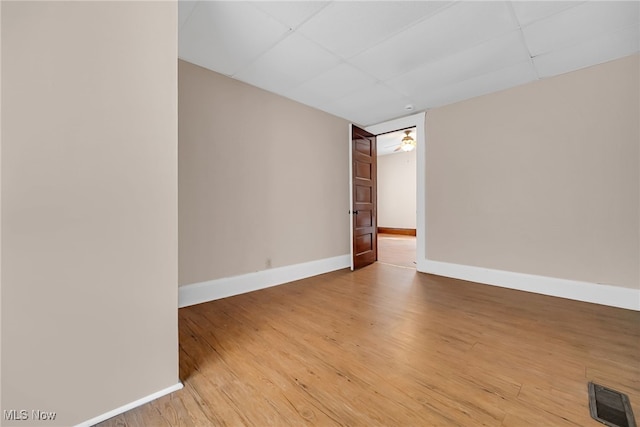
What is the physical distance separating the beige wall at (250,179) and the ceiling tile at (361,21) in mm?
1281

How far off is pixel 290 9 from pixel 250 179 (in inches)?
69.8

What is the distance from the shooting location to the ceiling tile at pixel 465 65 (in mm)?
2338

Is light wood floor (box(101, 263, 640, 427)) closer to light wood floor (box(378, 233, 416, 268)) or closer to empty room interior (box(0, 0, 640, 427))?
empty room interior (box(0, 0, 640, 427))

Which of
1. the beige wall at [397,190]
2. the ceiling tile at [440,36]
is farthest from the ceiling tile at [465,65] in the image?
the beige wall at [397,190]

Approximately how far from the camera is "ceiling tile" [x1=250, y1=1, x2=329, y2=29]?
72.6 inches

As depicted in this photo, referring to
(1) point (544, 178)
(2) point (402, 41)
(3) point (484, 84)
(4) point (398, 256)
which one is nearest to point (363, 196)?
(4) point (398, 256)

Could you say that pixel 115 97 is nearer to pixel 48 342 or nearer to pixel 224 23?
pixel 48 342

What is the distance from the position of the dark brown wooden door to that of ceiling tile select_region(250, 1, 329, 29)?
2.29 meters

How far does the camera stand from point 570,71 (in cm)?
279

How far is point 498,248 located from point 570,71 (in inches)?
83.4

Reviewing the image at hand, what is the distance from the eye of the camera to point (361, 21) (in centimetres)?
203

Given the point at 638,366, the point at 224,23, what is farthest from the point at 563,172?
the point at 224,23

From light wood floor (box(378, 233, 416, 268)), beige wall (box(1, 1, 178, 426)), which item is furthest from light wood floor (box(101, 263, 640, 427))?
light wood floor (box(378, 233, 416, 268))

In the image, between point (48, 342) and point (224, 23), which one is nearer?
point (48, 342)
